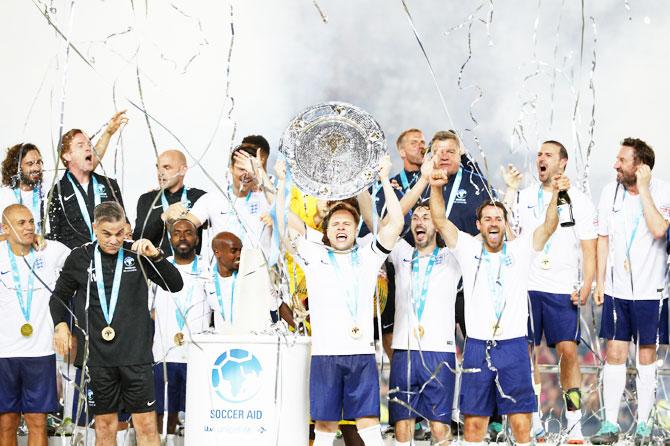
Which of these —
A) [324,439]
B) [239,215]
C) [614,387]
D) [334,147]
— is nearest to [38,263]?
[239,215]

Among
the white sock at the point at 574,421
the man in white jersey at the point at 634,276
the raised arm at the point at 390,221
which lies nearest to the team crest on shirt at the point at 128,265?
the raised arm at the point at 390,221

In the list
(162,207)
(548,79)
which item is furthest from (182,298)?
(548,79)

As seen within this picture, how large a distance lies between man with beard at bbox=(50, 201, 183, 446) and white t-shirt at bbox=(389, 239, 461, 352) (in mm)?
1085

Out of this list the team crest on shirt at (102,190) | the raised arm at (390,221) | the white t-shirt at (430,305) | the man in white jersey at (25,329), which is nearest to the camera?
the raised arm at (390,221)

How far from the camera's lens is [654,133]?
7.80 metres

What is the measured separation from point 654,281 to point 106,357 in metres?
2.86

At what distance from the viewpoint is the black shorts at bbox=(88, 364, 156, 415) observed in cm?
506

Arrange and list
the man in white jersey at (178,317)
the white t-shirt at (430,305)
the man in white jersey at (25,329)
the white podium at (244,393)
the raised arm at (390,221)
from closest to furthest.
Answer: the white podium at (244,393) → the raised arm at (390,221) → the white t-shirt at (430,305) → the man in white jersey at (25,329) → the man in white jersey at (178,317)

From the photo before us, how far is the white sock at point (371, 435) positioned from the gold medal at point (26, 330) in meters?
1.85

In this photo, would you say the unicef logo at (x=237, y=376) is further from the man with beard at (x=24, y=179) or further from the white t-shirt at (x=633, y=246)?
the white t-shirt at (x=633, y=246)

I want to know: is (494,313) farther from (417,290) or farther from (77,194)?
(77,194)

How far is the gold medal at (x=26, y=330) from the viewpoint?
5.48 meters

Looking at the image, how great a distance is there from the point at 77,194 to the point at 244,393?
71.0 inches

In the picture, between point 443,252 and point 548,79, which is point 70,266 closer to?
point 443,252
